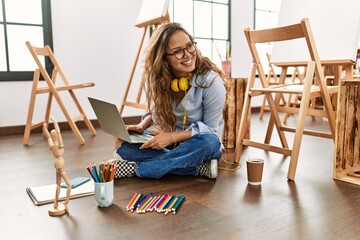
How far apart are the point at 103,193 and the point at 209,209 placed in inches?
16.0

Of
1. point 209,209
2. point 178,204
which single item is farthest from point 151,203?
point 209,209

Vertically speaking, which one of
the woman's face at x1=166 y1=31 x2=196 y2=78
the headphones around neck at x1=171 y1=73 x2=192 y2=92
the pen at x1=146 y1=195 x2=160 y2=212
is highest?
the woman's face at x1=166 y1=31 x2=196 y2=78

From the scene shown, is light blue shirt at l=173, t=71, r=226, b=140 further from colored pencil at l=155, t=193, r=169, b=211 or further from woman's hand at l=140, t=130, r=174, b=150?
colored pencil at l=155, t=193, r=169, b=211

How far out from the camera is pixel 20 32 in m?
3.23

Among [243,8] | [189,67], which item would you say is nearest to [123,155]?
[189,67]

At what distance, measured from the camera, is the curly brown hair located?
1.70m

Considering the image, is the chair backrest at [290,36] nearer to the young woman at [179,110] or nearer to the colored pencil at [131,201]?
the young woman at [179,110]

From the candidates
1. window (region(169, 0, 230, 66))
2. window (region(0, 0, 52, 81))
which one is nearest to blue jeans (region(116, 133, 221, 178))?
window (region(0, 0, 52, 81))

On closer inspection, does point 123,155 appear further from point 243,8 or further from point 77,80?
point 243,8

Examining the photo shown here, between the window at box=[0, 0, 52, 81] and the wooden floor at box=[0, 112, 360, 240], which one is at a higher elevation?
the window at box=[0, 0, 52, 81]

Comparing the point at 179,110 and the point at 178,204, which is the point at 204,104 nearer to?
the point at 179,110

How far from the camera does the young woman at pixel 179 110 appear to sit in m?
1.68

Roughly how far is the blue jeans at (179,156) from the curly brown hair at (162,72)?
0.47ft

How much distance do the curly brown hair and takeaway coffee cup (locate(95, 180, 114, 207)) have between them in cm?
52
